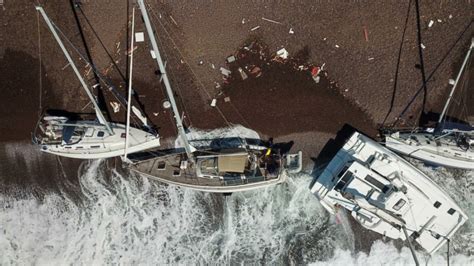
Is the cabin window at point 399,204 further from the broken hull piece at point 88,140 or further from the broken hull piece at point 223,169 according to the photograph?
the broken hull piece at point 88,140

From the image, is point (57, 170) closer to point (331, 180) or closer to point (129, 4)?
point (129, 4)

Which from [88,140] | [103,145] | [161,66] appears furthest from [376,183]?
[88,140]

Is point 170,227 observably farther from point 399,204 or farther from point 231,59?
point 399,204

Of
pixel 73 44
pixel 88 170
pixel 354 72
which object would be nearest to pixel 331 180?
pixel 354 72

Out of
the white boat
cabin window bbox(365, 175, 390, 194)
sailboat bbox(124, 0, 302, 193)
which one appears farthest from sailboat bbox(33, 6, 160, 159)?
cabin window bbox(365, 175, 390, 194)

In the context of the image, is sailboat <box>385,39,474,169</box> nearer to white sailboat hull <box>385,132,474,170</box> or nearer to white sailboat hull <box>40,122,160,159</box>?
white sailboat hull <box>385,132,474,170</box>

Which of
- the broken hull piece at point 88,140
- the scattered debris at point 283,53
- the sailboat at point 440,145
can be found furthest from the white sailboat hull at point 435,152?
the broken hull piece at point 88,140
